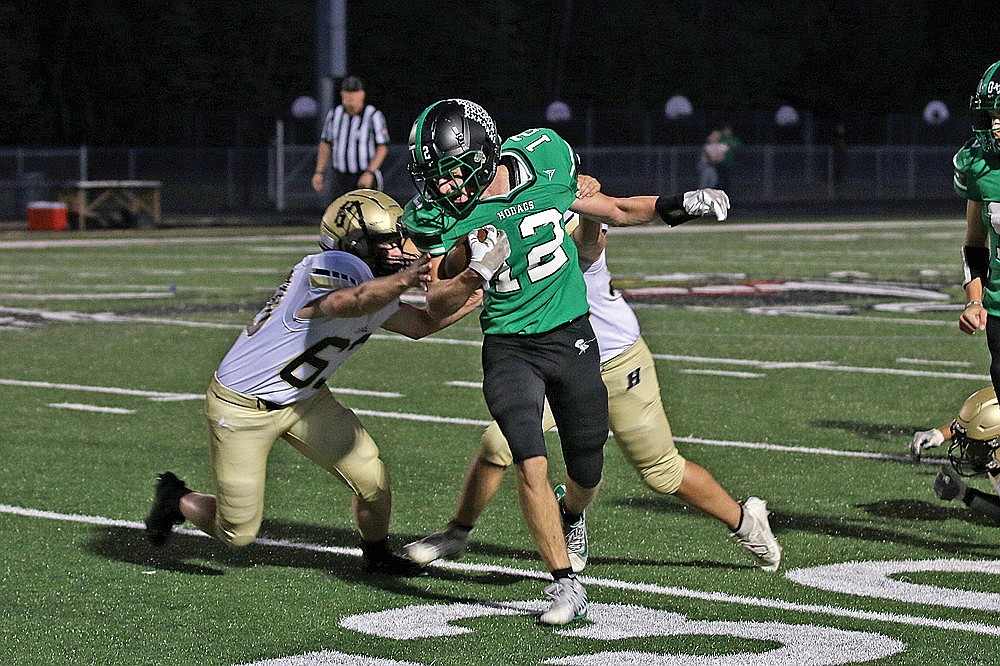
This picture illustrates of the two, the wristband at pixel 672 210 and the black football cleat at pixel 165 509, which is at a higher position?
the wristband at pixel 672 210

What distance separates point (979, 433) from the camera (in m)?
7.11

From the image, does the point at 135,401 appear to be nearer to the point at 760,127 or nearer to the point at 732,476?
the point at 732,476

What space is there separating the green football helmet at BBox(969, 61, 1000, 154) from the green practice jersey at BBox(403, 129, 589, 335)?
1.53 metres

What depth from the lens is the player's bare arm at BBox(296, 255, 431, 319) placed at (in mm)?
5699

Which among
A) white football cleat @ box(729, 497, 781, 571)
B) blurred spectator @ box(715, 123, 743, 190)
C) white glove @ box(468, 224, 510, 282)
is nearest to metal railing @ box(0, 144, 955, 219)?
blurred spectator @ box(715, 123, 743, 190)

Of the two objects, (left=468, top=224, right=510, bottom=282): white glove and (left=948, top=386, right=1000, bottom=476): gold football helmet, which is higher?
(left=468, top=224, right=510, bottom=282): white glove

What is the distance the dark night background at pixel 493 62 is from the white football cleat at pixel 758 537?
37.6 m

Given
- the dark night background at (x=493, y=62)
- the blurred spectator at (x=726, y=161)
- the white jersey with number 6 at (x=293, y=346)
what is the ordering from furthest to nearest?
the dark night background at (x=493, y=62) < the blurred spectator at (x=726, y=161) < the white jersey with number 6 at (x=293, y=346)

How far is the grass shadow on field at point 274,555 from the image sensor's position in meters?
6.38

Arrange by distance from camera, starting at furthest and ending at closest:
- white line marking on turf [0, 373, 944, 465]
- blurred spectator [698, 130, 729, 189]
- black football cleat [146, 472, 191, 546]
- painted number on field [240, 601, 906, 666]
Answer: blurred spectator [698, 130, 729, 189]
white line marking on turf [0, 373, 944, 465]
black football cleat [146, 472, 191, 546]
painted number on field [240, 601, 906, 666]

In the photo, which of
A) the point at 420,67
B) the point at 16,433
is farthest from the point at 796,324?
the point at 420,67

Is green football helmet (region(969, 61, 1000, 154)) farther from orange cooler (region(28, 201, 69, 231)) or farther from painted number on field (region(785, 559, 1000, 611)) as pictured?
orange cooler (region(28, 201, 69, 231))

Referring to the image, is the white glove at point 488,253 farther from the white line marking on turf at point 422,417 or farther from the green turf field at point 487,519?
the white line marking on turf at point 422,417

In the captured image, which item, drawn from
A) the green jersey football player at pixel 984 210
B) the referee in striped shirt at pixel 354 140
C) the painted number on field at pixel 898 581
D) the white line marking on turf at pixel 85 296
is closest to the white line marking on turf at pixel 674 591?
the painted number on field at pixel 898 581
